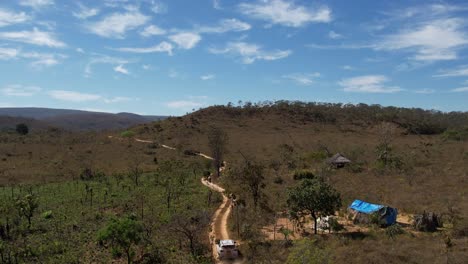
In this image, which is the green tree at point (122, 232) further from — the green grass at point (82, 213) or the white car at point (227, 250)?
the white car at point (227, 250)

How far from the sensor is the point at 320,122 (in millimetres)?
113562

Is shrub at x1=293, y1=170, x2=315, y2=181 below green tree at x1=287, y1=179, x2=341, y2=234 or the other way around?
below

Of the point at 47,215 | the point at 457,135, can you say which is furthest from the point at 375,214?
the point at 457,135

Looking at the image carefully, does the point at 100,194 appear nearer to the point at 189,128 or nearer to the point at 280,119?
the point at 189,128

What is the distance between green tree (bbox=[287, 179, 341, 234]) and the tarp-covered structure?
284 centimetres

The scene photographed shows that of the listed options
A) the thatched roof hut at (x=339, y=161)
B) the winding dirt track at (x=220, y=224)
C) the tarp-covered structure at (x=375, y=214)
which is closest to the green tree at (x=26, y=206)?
the winding dirt track at (x=220, y=224)

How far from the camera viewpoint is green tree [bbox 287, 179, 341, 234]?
84.0ft

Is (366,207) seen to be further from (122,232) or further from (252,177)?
(122,232)

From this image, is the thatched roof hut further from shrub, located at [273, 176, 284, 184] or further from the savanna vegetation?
shrub, located at [273, 176, 284, 184]

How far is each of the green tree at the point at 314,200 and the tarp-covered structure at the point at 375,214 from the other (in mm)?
2841

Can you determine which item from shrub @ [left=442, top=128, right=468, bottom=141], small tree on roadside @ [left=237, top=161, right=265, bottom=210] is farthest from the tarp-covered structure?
shrub @ [left=442, top=128, right=468, bottom=141]

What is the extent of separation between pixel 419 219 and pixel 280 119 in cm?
8693

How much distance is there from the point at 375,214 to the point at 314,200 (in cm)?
495

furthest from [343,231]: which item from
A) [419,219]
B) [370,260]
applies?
[370,260]
